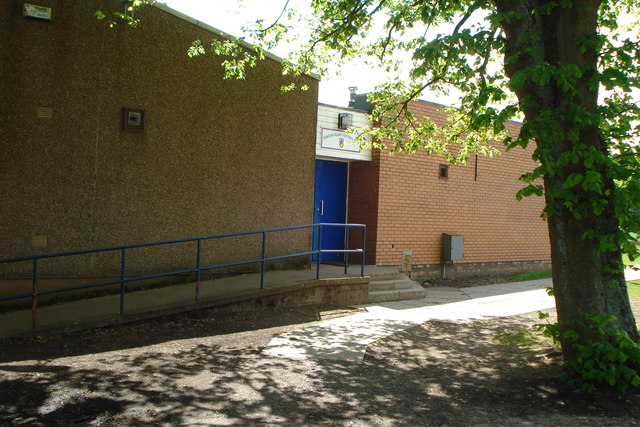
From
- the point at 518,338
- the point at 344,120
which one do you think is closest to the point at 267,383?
the point at 518,338

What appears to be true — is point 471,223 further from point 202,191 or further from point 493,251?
point 202,191

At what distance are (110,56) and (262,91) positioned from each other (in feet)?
9.07

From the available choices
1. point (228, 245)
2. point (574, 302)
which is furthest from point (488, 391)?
point (228, 245)

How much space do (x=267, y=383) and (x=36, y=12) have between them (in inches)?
234

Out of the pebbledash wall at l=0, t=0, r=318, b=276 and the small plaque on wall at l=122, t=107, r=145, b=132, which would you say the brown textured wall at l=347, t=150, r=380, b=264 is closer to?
the pebbledash wall at l=0, t=0, r=318, b=276

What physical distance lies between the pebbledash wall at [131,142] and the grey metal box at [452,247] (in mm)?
4496

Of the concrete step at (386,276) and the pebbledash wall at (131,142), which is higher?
the pebbledash wall at (131,142)

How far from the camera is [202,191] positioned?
917 centimetres

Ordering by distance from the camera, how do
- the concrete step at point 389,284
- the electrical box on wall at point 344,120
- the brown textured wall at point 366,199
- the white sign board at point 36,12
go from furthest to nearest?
1. the brown textured wall at point 366,199
2. the electrical box on wall at point 344,120
3. the concrete step at point 389,284
4. the white sign board at point 36,12

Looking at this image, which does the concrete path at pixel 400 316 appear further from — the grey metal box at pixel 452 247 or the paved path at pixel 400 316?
the grey metal box at pixel 452 247

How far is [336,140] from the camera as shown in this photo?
473 inches

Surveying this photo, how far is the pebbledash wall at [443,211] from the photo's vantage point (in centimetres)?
1223

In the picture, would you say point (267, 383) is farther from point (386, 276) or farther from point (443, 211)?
point (443, 211)

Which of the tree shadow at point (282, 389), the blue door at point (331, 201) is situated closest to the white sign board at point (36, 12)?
the tree shadow at point (282, 389)
